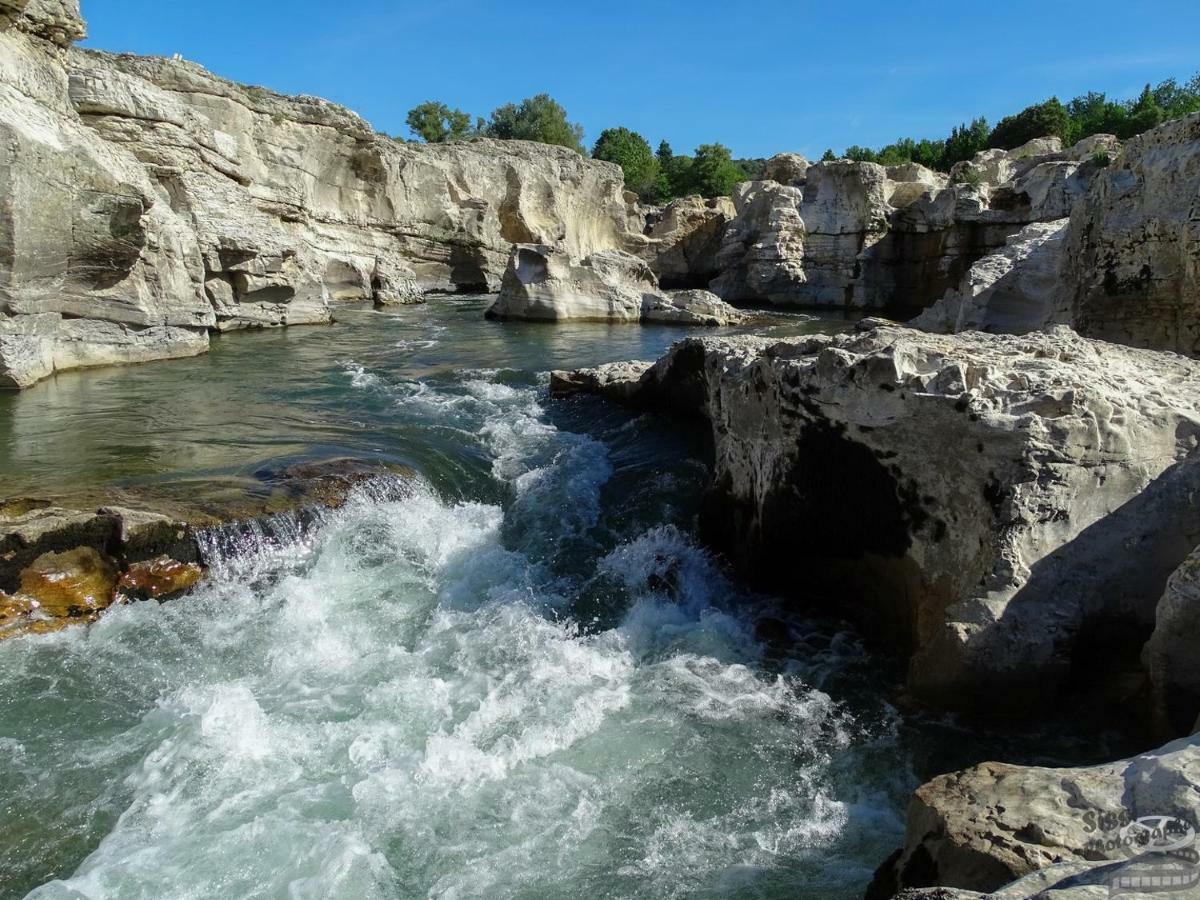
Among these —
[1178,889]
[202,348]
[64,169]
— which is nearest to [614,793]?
[1178,889]

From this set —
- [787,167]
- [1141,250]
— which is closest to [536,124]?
Result: [787,167]

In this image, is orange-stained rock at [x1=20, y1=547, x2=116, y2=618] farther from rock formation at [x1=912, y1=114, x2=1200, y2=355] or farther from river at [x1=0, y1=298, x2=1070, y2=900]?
rock formation at [x1=912, y1=114, x2=1200, y2=355]

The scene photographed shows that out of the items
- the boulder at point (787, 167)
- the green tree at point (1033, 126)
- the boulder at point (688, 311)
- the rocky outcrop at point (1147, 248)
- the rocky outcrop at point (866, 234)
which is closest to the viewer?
the rocky outcrop at point (1147, 248)

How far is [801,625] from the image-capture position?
549 centimetres

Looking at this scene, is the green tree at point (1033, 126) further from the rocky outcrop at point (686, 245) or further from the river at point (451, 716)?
the river at point (451, 716)

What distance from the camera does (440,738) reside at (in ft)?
14.3

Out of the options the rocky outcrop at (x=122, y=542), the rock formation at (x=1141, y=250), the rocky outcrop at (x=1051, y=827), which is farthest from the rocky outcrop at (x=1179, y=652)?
the rocky outcrop at (x=122, y=542)

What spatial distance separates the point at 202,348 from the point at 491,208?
76.3 feet

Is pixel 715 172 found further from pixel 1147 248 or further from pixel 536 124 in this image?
pixel 1147 248

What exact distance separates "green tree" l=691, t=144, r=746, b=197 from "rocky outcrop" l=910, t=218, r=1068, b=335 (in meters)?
47.4

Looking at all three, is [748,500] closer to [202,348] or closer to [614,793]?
[614,793]

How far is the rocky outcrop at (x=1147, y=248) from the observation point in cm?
684

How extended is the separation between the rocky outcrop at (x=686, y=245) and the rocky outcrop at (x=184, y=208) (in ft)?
25.1

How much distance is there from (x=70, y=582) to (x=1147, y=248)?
9.46 meters
